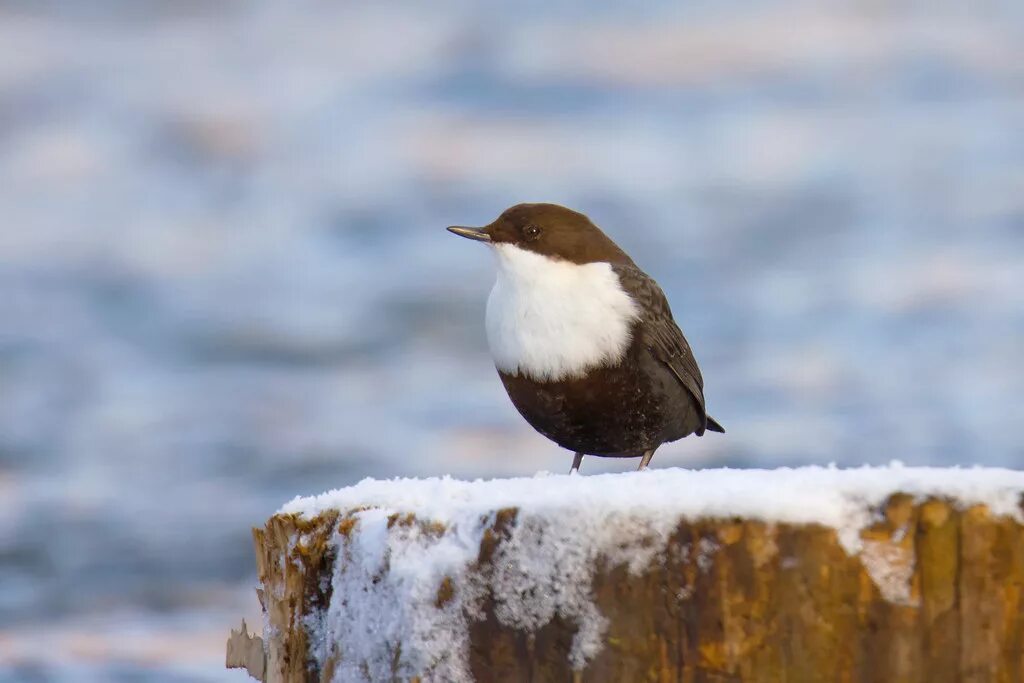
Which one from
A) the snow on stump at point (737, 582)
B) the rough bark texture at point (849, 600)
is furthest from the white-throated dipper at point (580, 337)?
the rough bark texture at point (849, 600)

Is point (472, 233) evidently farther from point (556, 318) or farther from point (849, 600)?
point (849, 600)

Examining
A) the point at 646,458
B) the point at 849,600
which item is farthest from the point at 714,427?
the point at 849,600

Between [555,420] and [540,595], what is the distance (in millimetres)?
2308

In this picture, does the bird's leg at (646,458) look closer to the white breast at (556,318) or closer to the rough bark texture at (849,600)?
the white breast at (556,318)

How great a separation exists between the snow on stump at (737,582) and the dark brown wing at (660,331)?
2.33 m

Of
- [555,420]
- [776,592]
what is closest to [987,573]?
[776,592]

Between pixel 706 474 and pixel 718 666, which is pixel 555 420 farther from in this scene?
pixel 718 666

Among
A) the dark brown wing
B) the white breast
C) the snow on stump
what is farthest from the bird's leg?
the snow on stump

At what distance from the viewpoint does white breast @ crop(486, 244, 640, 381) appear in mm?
4855

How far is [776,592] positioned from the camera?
2469 mm

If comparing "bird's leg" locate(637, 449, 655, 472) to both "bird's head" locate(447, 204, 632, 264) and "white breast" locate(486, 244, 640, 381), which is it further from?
"bird's head" locate(447, 204, 632, 264)

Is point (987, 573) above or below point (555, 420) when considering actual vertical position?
below

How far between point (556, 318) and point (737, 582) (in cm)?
252

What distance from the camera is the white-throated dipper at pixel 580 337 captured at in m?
4.88
